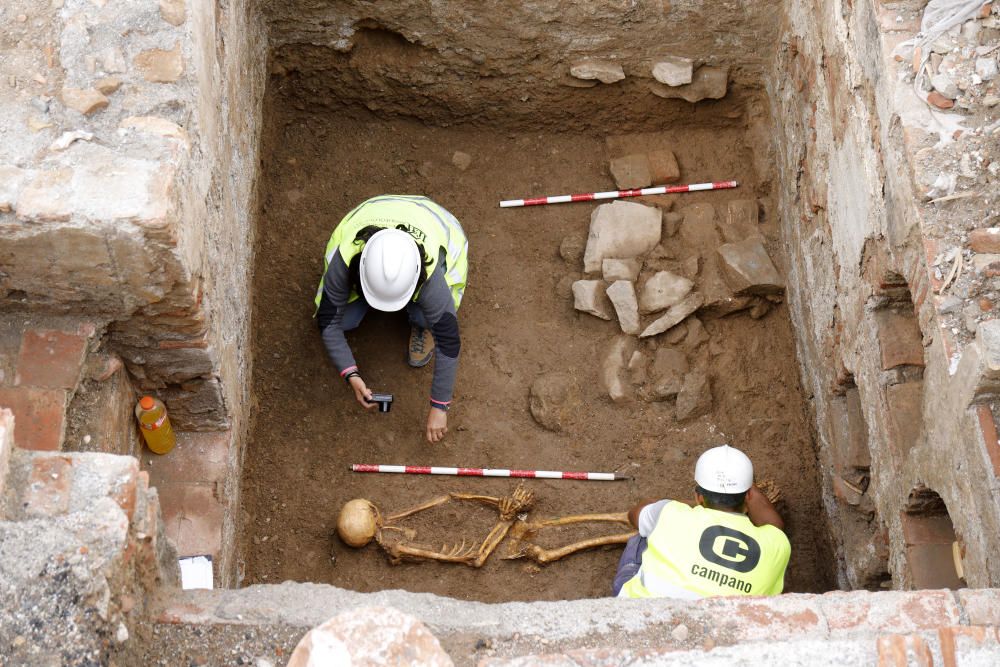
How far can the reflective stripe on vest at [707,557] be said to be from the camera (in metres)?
3.91

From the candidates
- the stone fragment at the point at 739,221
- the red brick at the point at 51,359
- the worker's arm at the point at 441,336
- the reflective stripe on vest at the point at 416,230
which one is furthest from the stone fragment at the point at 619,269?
the red brick at the point at 51,359

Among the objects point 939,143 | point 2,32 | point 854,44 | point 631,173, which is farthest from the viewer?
point 631,173

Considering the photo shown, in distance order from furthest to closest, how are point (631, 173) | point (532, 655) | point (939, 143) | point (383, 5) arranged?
point (631, 173) → point (383, 5) → point (939, 143) → point (532, 655)

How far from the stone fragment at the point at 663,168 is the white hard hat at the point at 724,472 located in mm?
1940

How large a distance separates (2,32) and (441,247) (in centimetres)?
202

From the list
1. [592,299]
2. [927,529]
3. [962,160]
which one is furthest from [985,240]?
[592,299]

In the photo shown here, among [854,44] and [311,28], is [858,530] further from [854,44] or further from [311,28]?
[311,28]

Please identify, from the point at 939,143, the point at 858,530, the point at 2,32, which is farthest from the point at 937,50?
the point at 2,32

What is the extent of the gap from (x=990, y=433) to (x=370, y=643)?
2129mm

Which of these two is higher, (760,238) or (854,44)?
(854,44)

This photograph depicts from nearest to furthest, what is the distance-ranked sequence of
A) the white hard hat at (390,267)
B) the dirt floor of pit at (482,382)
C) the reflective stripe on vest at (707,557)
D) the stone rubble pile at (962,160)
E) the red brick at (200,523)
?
the stone rubble pile at (962,160), the reflective stripe on vest at (707,557), the red brick at (200,523), the white hard hat at (390,267), the dirt floor of pit at (482,382)

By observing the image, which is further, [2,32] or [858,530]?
[858,530]

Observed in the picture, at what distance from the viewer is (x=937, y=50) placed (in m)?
4.07

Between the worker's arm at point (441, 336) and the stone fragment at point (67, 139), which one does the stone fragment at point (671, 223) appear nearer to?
the worker's arm at point (441, 336)
